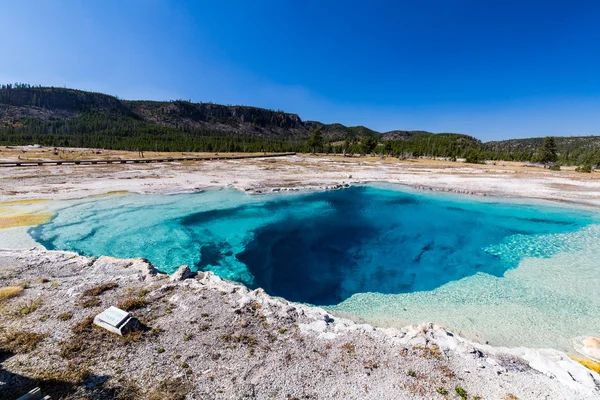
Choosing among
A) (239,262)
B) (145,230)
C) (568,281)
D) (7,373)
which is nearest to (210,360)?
(7,373)

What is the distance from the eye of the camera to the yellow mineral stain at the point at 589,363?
25.4 feet

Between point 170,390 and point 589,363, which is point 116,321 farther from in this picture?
point 589,363

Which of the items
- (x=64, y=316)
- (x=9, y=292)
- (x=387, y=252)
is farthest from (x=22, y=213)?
(x=387, y=252)

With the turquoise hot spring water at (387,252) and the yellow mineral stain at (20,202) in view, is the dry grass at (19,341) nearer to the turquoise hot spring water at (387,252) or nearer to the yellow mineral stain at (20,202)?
the turquoise hot spring water at (387,252)

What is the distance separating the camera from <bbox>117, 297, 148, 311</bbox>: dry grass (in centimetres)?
888

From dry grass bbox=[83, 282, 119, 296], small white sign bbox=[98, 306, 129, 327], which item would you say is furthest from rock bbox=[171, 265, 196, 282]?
small white sign bbox=[98, 306, 129, 327]

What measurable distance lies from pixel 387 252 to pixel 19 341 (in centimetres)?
1857

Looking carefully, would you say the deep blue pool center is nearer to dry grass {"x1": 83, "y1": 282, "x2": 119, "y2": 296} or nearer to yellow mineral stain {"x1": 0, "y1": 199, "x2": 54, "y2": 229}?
yellow mineral stain {"x1": 0, "y1": 199, "x2": 54, "y2": 229}

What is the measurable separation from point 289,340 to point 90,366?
5114 mm

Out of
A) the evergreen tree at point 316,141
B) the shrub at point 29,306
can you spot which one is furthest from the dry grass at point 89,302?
the evergreen tree at point 316,141

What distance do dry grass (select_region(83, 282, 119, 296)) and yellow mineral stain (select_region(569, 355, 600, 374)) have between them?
53.3ft

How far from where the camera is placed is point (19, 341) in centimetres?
702

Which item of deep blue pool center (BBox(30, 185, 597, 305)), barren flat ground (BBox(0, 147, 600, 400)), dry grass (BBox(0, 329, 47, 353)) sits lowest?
deep blue pool center (BBox(30, 185, 597, 305))

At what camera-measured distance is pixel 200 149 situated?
453 feet
